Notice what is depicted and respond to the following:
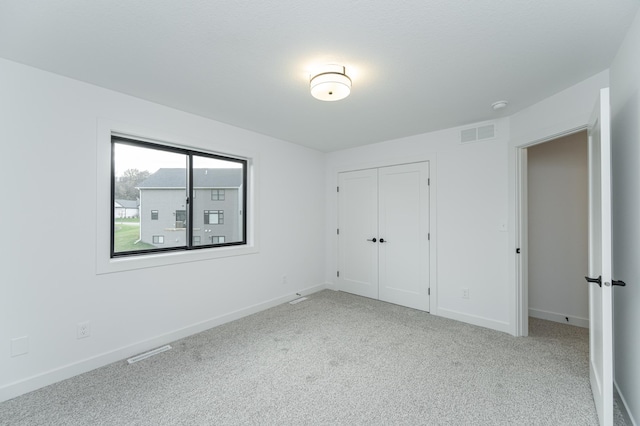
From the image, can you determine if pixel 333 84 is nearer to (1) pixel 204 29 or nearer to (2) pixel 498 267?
(1) pixel 204 29

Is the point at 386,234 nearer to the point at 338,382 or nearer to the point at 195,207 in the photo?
the point at 338,382

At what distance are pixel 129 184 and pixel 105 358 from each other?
5.24ft

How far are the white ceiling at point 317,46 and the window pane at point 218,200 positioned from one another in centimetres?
88

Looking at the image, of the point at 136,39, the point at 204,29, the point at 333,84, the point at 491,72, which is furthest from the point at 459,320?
the point at 136,39

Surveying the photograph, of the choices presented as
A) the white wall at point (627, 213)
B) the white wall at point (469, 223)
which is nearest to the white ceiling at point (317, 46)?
the white wall at point (627, 213)

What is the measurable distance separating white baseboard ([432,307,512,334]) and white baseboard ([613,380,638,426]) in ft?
3.40

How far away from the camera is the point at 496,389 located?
2119 millimetres

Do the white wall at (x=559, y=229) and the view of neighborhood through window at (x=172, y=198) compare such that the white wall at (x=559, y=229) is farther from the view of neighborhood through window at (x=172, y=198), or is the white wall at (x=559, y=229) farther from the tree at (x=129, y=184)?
the tree at (x=129, y=184)

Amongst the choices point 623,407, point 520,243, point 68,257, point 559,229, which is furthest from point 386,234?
point 68,257

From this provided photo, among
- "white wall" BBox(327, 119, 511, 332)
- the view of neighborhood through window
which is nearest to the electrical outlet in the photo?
the view of neighborhood through window

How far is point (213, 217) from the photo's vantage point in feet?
11.5

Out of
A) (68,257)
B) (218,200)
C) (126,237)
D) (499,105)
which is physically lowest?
(68,257)

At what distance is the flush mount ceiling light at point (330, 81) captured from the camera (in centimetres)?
208

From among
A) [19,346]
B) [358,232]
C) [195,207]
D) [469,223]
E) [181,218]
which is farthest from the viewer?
[358,232]
